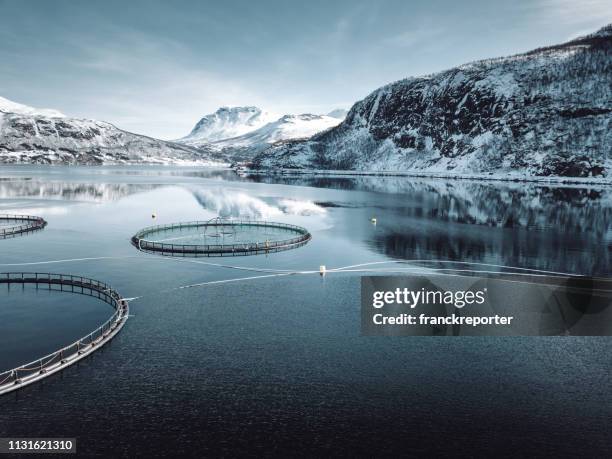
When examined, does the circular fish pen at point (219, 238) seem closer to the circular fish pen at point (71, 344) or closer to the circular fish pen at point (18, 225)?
the circular fish pen at point (71, 344)

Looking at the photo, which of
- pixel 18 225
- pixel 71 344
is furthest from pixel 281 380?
pixel 18 225

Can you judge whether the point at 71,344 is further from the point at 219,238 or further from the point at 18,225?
the point at 18,225

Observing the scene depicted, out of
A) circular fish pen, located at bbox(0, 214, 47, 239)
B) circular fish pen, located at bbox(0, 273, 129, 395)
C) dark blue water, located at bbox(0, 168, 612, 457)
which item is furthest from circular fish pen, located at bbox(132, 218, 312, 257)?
circular fish pen, located at bbox(0, 214, 47, 239)

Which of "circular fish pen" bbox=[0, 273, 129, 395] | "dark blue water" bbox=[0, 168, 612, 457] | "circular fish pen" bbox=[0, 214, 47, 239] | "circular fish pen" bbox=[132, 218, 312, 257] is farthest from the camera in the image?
"circular fish pen" bbox=[0, 214, 47, 239]

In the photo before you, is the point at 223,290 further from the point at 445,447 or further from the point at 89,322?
the point at 445,447

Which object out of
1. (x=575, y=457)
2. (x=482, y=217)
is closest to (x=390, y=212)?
(x=482, y=217)

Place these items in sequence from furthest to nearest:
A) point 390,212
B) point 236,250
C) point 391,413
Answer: point 390,212 < point 236,250 < point 391,413

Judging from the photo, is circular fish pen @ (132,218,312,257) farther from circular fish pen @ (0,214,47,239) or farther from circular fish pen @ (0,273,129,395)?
circular fish pen @ (0,214,47,239)
